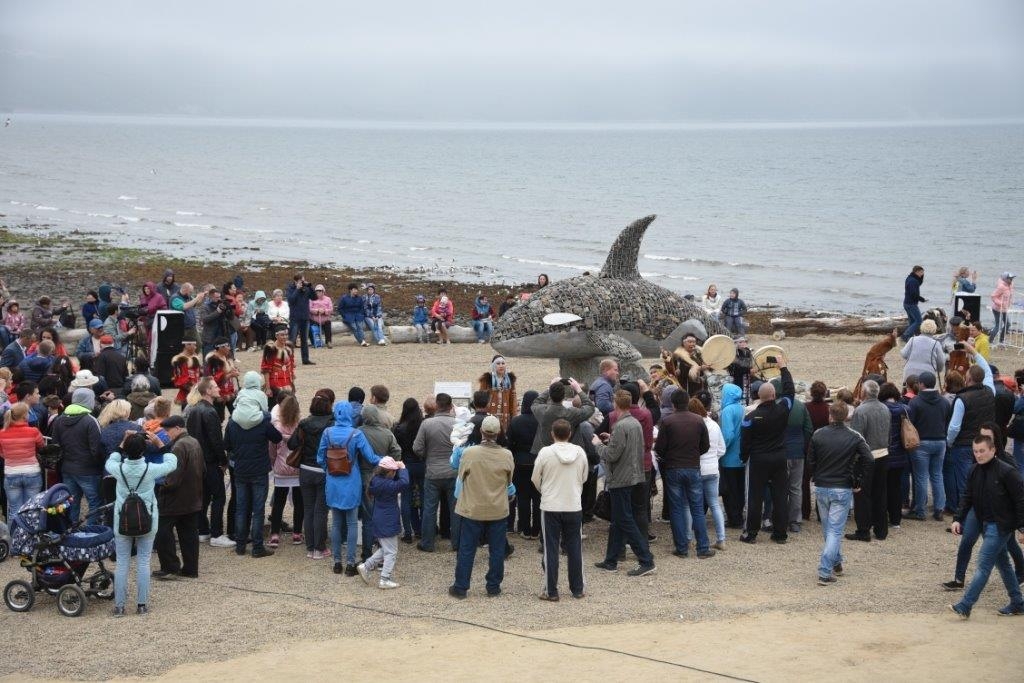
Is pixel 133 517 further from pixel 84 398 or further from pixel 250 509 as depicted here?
pixel 84 398

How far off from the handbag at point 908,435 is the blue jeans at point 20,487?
9.22m

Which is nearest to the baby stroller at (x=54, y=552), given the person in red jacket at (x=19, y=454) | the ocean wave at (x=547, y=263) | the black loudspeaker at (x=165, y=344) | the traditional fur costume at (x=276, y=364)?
the person in red jacket at (x=19, y=454)

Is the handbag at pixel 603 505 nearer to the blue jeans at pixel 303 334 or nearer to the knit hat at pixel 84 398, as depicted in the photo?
the knit hat at pixel 84 398

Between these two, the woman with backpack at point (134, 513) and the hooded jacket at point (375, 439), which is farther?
the hooded jacket at point (375, 439)

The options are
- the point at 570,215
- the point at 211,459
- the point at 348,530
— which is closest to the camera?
the point at 348,530

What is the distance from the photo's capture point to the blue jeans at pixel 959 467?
1334 cm

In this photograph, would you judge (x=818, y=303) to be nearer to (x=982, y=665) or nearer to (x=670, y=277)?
(x=670, y=277)

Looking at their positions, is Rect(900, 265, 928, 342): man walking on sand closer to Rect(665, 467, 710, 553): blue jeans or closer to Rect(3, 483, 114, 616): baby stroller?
Rect(665, 467, 710, 553): blue jeans

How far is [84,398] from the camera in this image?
12.9 metres

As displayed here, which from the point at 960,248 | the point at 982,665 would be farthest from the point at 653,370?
the point at 960,248

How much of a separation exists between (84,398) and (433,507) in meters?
4.09

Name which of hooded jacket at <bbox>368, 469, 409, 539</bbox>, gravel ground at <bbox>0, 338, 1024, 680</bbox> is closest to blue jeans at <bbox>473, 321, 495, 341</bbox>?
gravel ground at <bbox>0, 338, 1024, 680</bbox>

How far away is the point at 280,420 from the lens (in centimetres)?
1224

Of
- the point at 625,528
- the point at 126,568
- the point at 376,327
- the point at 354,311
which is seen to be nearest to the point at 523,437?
the point at 625,528
